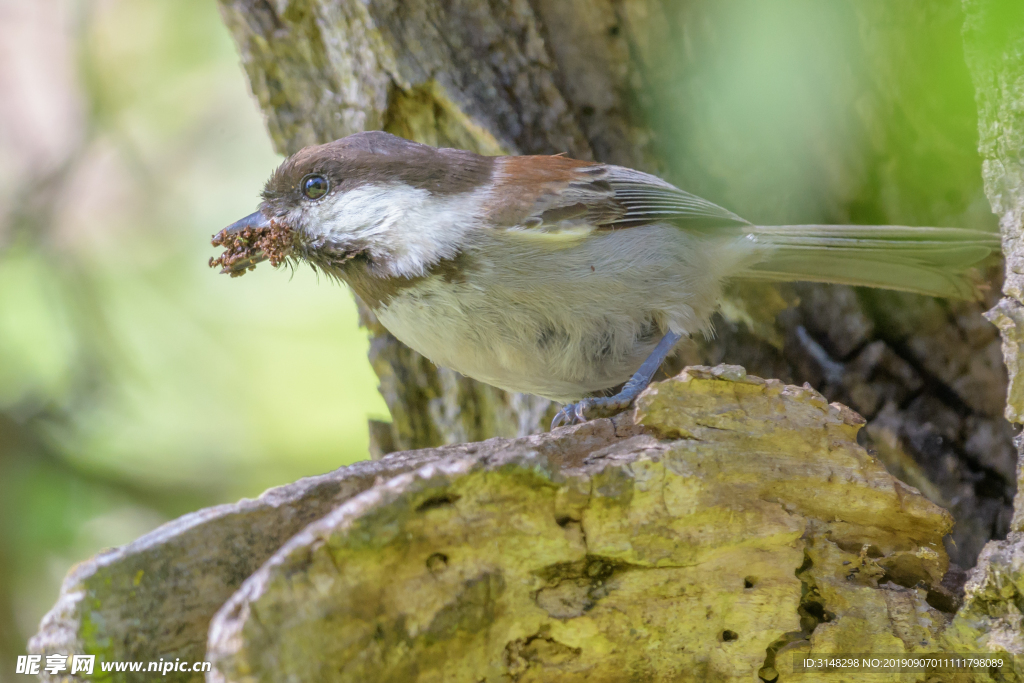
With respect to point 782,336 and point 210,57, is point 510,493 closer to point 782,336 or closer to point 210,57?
point 782,336

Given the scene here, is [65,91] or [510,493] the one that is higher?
[65,91]

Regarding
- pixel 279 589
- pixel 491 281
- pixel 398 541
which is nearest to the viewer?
pixel 279 589

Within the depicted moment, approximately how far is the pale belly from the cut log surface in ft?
1.96

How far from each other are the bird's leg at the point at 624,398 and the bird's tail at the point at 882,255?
2.23 feet

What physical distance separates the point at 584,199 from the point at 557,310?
0.49m

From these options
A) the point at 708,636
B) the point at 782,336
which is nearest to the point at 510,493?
the point at 708,636

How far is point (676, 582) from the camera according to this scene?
1.99 meters

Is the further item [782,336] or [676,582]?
[782,336]

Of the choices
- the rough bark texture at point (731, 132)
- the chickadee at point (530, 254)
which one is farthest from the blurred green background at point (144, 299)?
the chickadee at point (530, 254)

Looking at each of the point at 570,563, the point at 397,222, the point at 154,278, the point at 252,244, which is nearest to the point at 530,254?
the point at 397,222

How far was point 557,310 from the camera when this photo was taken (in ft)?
9.16

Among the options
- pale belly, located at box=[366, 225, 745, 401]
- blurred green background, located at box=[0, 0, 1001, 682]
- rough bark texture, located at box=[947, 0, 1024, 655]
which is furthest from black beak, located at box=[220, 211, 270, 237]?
rough bark texture, located at box=[947, 0, 1024, 655]

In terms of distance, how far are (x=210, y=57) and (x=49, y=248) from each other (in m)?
1.70

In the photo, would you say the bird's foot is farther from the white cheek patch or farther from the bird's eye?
the bird's eye
